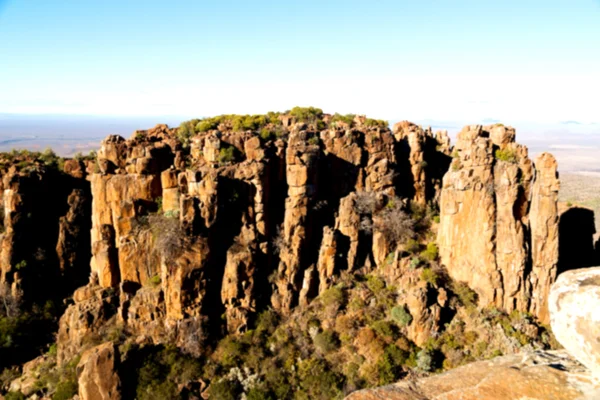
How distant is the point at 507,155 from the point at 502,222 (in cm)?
467

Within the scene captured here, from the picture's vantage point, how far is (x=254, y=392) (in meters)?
22.1

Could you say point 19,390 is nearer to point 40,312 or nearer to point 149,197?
point 40,312

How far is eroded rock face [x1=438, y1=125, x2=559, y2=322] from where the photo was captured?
23.1 m

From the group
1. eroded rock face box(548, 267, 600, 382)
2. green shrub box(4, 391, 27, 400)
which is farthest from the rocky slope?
eroded rock face box(548, 267, 600, 382)

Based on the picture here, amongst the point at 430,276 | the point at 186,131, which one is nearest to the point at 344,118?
the point at 186,131

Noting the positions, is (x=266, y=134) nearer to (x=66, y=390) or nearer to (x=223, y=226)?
(x=223, y=226)

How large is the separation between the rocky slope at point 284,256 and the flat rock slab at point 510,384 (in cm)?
1952

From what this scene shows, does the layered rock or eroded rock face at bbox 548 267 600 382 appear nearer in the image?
eroded rock face at bbox 548 267 600 382

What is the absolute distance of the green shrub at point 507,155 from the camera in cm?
2498

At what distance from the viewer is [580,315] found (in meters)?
4.02

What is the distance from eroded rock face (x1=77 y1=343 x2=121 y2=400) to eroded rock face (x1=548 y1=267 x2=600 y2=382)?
79.7 ft

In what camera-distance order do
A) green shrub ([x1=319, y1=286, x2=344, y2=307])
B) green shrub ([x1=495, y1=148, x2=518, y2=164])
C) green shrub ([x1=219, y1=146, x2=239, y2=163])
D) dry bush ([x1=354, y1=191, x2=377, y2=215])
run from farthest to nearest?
dry bush ([x1=354, y1=191, x2=377, y2=215])
green shrub ([x1=219, y1=146, x2=239, y2=163])
green shrub ([x1=319, y1=286, x2=344, y2=307])
green shrub ([x1=495, y1=148, x2=518, y2=164])

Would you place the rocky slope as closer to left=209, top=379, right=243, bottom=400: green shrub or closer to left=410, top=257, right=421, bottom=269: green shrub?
left=209, top=379, right=243, bottom=400: green shrub

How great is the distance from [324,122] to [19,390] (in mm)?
30162
